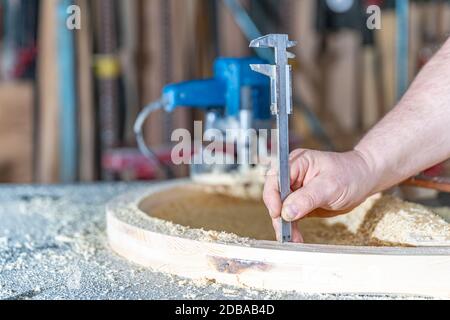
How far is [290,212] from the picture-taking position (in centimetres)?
86

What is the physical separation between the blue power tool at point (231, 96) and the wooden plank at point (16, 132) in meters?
2.09

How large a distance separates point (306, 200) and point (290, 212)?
3cm

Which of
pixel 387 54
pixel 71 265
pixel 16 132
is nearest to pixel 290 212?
pixel 71 265

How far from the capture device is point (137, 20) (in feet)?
11.0

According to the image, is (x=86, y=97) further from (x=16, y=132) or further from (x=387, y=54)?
(x=387, y=54)

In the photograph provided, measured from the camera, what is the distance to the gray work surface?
2.73ft

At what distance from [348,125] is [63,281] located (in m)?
3.03

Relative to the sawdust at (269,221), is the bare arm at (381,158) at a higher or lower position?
higher

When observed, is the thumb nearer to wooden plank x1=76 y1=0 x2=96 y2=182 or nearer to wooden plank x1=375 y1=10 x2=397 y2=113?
wooden plank x1=76 y1=0 x2=96 y2=182

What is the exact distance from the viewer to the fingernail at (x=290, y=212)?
854 mm

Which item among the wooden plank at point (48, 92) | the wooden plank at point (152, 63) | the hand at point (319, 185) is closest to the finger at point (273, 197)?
the hand at point (319, 185)

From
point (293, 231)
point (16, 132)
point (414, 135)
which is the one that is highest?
point (414, 135)

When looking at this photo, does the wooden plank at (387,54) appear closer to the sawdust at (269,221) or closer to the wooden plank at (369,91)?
the wooden plank at (369,91)

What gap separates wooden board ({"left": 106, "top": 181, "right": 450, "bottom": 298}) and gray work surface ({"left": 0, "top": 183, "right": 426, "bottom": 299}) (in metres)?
0.02
